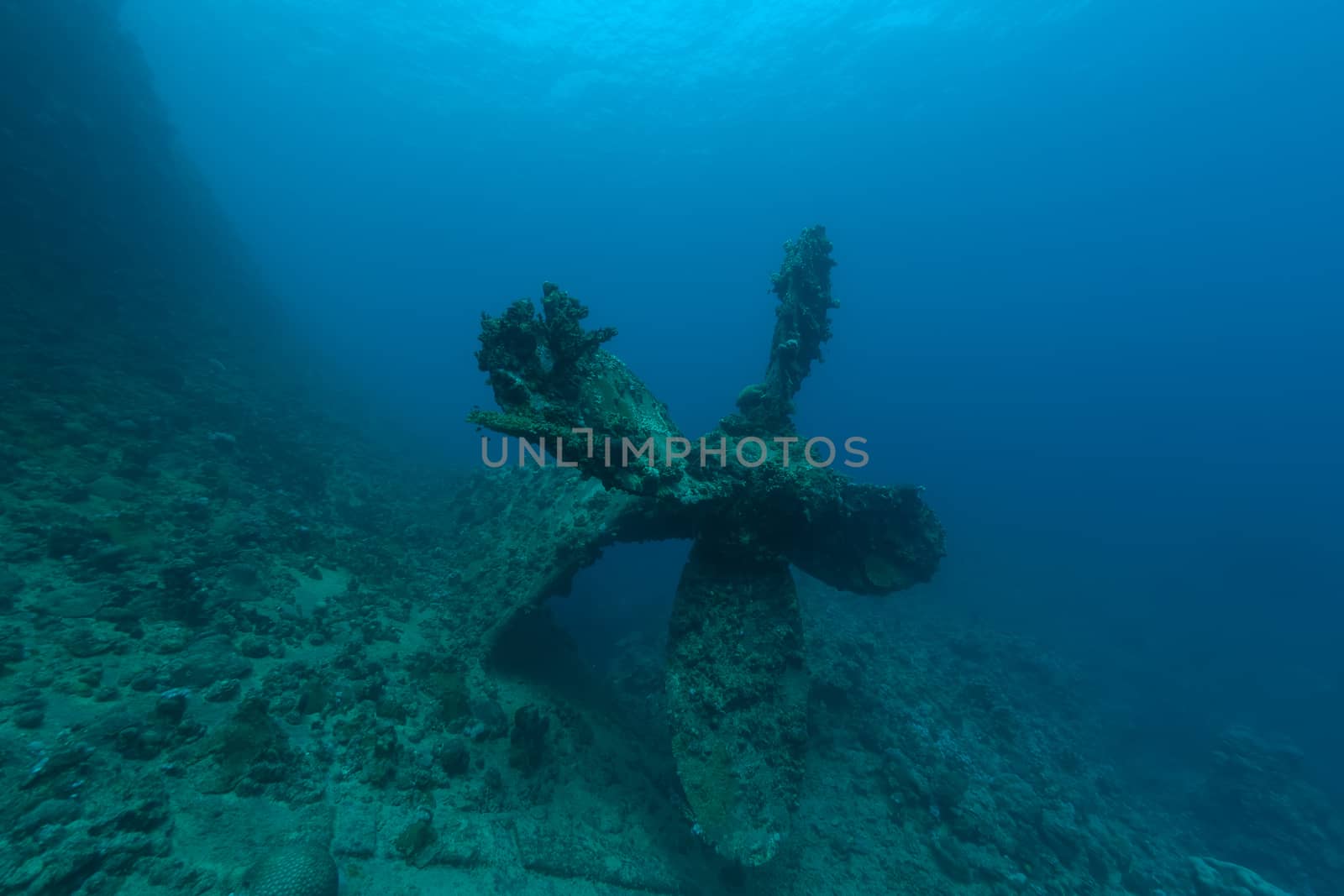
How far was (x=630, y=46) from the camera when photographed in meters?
67.6

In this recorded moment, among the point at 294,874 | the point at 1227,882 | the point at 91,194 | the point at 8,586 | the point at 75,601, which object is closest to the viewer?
the point at 294,874

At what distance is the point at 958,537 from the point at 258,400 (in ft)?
203

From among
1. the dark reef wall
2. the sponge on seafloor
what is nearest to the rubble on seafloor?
the sponge on seafloor

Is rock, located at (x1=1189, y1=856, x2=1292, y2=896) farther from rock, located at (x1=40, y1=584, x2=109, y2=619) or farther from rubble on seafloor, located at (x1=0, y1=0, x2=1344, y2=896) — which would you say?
rock, located at (x1=40, y1=584, x2=109, y2=619)

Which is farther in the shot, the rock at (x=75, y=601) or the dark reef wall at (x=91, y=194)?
the dark reef wall at (x=91, y=194)

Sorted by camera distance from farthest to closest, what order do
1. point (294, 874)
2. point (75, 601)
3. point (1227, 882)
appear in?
1. point (1227, 882)
2. point (75, 601)
3. point (294, 874)

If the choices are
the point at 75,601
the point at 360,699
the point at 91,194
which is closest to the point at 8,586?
the point at 75,601

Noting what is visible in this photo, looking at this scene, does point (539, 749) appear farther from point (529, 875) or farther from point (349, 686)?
point (349, 686)

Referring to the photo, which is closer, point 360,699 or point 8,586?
point 8,586

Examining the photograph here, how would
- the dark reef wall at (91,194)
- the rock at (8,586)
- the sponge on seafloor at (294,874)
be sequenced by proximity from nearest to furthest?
the sponge on seafloor at (294,874)
the rock at (8,586)
the dark reef wall at (91,194)

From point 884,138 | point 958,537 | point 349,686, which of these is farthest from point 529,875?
point 884,138

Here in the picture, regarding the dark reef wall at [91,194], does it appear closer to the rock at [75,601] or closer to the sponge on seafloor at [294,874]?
the rock at [75,601]

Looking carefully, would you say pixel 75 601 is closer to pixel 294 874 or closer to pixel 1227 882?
pixel 294 874

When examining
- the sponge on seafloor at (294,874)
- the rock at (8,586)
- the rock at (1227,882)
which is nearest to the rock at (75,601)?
the rock at (8,586)
